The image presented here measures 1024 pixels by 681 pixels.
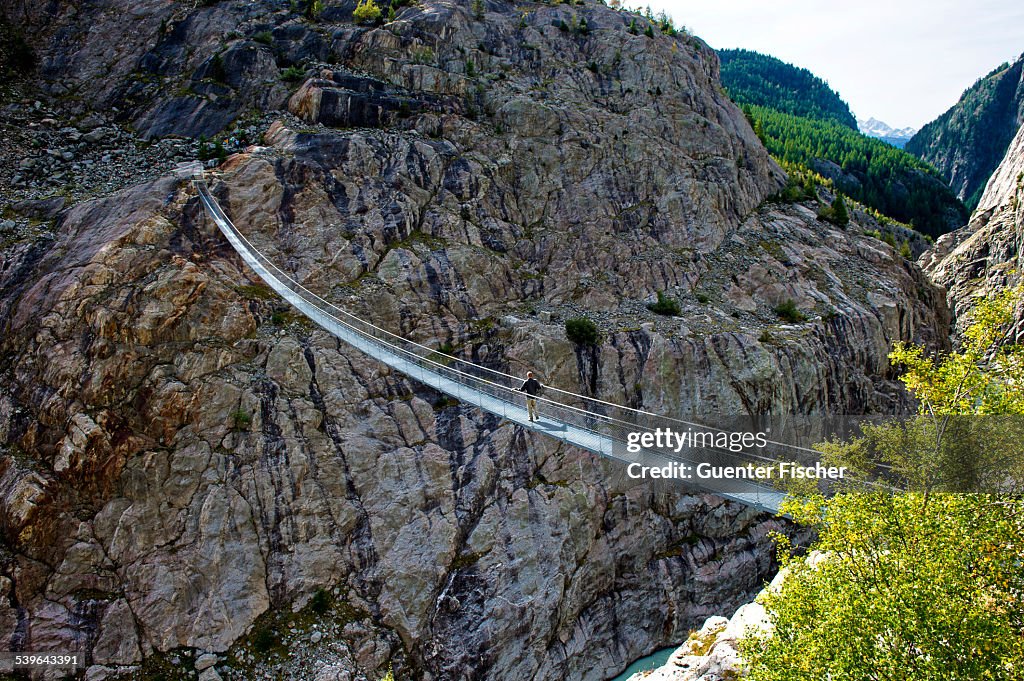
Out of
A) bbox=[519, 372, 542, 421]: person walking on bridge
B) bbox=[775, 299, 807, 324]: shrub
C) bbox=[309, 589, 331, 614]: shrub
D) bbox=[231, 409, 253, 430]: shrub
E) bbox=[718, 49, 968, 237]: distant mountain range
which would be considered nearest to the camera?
bbox=[519, 372, 542, 421]: person walking on bridge

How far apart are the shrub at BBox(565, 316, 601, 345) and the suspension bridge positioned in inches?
122

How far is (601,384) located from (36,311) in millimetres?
21373

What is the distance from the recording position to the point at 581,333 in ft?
86.3

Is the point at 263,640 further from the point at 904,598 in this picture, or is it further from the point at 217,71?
the point at 217,71

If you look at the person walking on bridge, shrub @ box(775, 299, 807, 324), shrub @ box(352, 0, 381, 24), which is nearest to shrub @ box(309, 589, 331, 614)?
the person walking on bridge

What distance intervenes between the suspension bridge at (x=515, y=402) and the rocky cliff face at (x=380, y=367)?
87cm

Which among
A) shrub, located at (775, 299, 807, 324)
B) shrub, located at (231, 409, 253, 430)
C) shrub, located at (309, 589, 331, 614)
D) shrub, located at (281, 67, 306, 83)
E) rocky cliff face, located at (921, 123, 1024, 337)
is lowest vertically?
shrub, located at (309, 589, 331, 614)

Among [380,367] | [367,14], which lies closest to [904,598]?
[380,367]

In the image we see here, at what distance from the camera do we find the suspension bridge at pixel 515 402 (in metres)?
16.0

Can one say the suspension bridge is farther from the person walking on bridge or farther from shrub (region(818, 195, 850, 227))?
shrub (region(818, 195, 850, 227))

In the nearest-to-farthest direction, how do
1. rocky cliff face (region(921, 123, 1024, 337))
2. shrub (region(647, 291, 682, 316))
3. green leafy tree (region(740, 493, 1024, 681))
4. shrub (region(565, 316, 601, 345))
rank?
green leafy tree (region(740, 493, 1024, 681)), shrub (region(565, 316, 601, 345)), shrub (region(647, 291, 682, 316)), rocky cliff face (region(921, 123, 1024, 337))

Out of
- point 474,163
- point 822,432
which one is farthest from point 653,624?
point 474,163

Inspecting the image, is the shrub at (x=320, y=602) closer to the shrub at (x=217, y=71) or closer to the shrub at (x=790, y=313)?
the shrub at (x=790, y=313)

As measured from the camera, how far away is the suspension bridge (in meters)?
16.0
